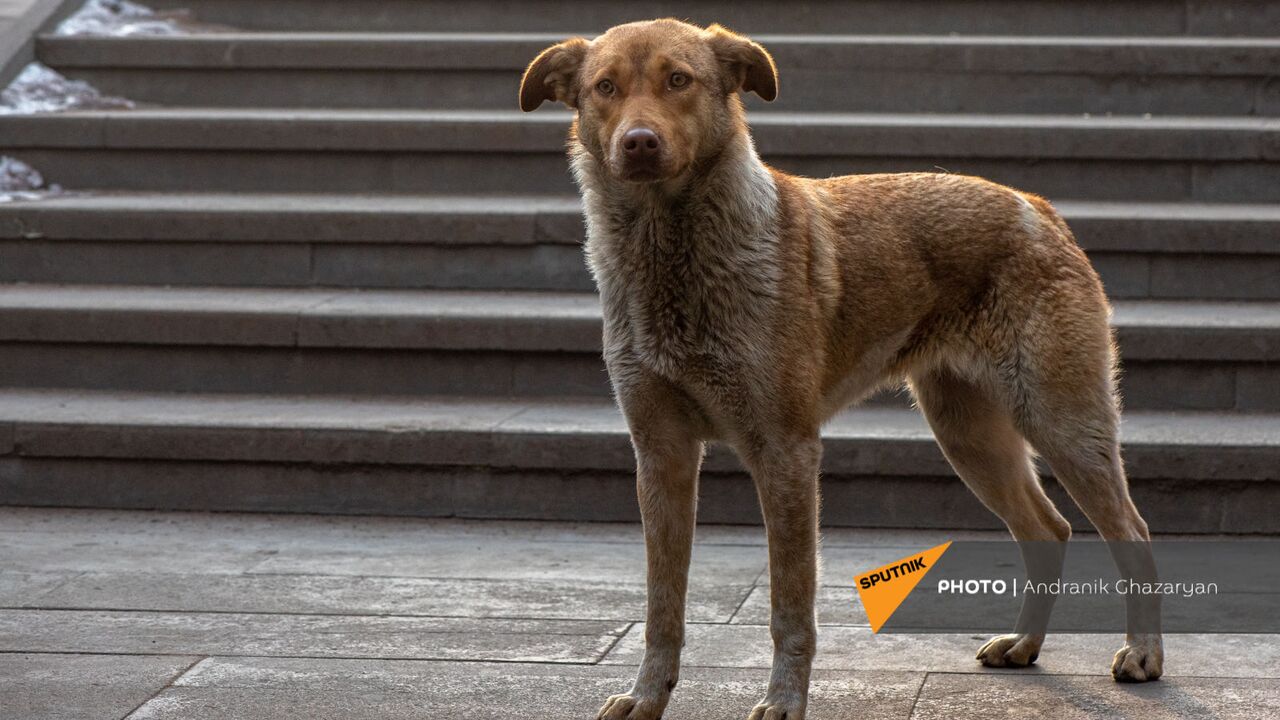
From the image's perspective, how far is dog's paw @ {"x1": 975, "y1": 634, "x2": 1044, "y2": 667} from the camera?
4.40 m

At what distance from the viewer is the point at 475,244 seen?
7.28 meters

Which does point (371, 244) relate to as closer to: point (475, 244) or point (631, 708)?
point (475, 244)

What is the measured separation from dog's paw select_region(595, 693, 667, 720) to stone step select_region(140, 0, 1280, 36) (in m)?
5.33

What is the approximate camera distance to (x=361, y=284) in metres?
7.34

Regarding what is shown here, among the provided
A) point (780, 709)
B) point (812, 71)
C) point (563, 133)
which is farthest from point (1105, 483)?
point (812, 71)

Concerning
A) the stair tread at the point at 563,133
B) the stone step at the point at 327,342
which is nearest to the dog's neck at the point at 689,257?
the stone step at the point at 327,342

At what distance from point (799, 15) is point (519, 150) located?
200cm

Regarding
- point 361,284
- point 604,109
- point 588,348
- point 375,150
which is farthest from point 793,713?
point 375,150

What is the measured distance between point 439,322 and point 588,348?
64 centimetres

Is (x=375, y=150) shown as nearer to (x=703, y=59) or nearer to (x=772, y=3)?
(x=772, y=3)

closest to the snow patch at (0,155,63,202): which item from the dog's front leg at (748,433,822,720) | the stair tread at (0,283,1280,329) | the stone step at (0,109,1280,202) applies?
the stone step at (0,109,1280,202)

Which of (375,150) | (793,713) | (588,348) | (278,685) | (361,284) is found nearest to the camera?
(793,713)

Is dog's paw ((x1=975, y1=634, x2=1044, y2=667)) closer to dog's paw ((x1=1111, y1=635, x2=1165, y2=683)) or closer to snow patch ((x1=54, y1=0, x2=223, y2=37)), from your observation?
dog's paw ((x1=1111, y1=635, x2=1165, y2=683))

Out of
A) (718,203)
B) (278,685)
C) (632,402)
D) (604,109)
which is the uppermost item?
(604,109)
